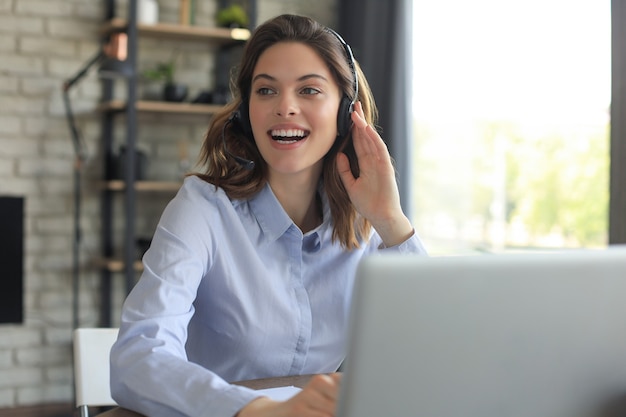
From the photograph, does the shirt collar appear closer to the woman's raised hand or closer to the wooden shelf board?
the woman's raised hand

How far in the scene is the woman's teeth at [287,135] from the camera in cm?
161

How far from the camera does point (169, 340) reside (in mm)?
1224

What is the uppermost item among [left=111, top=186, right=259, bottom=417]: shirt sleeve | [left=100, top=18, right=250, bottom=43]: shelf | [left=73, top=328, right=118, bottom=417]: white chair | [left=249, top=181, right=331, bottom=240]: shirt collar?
[left=100, top=18, right=250, bottom=43]: shelf

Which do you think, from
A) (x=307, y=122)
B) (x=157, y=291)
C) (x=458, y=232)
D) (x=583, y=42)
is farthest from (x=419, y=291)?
(x=458, y=232)

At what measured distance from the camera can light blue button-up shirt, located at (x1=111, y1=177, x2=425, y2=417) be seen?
1317 mm

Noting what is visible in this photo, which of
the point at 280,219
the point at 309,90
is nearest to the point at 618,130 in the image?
the point at 309,90

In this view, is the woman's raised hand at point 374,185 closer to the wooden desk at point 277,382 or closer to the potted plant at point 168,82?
the wooden desk at point 277,382

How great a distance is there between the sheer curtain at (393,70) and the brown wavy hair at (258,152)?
1927 mm

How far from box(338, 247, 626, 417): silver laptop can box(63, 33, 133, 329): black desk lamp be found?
2.66 meters

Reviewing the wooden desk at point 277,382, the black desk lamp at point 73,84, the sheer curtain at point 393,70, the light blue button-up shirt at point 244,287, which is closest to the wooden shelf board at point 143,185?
the black desk lamp at point 73,84

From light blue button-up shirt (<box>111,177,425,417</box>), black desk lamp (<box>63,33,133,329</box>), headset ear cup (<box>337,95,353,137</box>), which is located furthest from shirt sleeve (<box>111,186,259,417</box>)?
black desk lamp (<box>63,33,133,329</box>)

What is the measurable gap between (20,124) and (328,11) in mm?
1612

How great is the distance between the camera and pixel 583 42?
316 centimetres

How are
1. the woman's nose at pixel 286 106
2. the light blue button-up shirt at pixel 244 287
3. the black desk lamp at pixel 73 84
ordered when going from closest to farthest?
the light blue button-up shirt at pixel 244 287, the woman's nose at pixel 286 106, the black desk lamp at pixel 73 84
